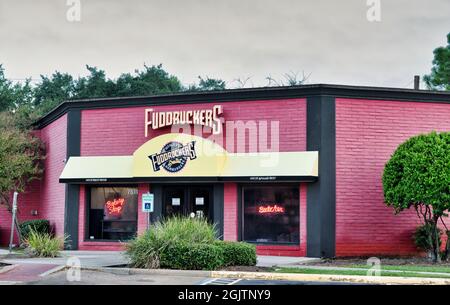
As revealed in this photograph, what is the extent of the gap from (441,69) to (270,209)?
94.9 ft

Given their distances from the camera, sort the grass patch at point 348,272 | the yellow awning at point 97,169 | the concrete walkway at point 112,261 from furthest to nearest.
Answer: the yellow awning at point 97,169 → the concrete walkway at point 112,261 → the grass patch at point 348,272

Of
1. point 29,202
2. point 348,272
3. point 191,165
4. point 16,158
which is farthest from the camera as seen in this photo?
point 29,202

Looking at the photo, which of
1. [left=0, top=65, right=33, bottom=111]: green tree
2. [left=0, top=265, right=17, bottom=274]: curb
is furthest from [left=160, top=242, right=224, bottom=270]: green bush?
[left=0, top=65, right=33, bottom=111]: green tree

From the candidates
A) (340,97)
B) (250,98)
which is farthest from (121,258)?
(340,97)

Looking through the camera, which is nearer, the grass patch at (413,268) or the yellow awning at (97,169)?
the grass patch at (413,268)

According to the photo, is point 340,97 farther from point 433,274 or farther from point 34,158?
point 34,158

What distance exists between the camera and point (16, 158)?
2795 cm

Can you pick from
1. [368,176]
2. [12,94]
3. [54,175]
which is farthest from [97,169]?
[12,94]

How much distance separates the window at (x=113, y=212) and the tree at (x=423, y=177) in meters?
9.69

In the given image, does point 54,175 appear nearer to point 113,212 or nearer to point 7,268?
point 113,212

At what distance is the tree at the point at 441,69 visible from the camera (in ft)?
160

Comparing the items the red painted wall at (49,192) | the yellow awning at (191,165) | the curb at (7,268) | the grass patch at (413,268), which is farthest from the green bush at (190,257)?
the red painted wall at (49,192)

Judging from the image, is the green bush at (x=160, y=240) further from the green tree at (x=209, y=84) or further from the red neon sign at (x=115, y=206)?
the green tree at (x=209, y=84)

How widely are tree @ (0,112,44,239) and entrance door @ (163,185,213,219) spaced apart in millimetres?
6206
